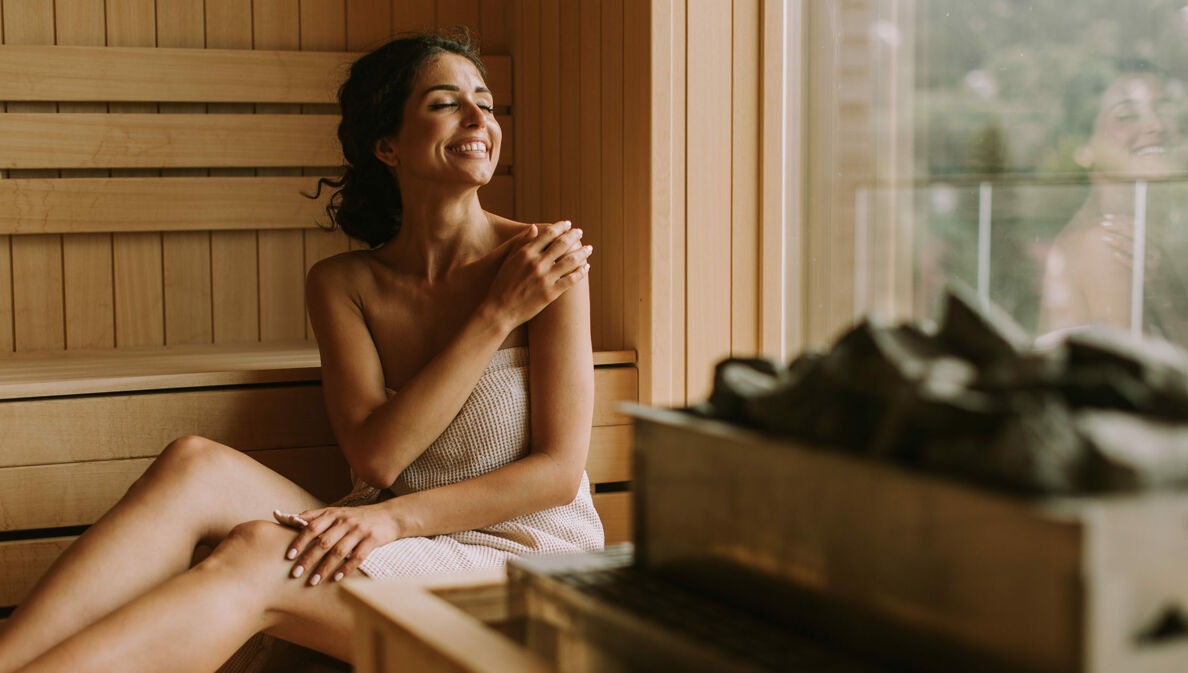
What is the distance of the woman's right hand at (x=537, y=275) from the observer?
A: 215cm

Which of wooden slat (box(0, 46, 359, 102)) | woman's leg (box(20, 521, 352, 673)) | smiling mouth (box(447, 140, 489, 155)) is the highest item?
wooden slat (box(0, 46, 359, 102))

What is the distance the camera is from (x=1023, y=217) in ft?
7.30

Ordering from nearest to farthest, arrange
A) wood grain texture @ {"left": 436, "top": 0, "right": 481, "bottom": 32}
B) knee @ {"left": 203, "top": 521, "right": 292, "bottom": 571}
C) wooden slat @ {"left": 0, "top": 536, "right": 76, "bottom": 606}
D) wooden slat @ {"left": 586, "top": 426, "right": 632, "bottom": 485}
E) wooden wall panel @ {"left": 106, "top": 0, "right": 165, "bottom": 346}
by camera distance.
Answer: knee @ {"left": 203, "top": 521, "right": 292, "bottom": 571}, wooden slat @ {"left": 0, "top": 536, "right": 76, "bottom": 606}, wooden slat @ {"left": 586, "top": 426, "right": 632, "bottom": 485}, wooden wall panel @ {"left": 106, "top": 0, "right": 165, "bottom": 346}, wood grain texture @ {"left": 436, "top": 0, "right": 481, "bottom": 32}

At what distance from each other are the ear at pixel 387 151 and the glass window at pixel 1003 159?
882 mm

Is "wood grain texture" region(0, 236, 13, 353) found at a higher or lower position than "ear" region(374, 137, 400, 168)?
lower

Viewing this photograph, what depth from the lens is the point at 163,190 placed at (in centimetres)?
314

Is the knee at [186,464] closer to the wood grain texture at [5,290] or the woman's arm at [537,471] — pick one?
the woman's arm at [537,471]

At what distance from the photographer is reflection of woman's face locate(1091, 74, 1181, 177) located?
6.49 ft

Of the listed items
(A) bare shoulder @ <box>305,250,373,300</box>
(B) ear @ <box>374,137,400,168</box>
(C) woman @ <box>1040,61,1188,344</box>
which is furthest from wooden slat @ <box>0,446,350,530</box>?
(C) woman @ <box>1040,61,1188,344</box>

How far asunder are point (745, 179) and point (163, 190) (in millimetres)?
1511

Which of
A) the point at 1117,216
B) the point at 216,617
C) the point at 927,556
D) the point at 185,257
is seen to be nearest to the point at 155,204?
the point at 185,257

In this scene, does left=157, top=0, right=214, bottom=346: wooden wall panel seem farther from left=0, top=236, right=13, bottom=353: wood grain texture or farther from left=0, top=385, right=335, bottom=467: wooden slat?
left=0, top=385, right=335, bottom=467: wooden slat

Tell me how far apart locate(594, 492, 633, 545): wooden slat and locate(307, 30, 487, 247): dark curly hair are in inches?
28.8

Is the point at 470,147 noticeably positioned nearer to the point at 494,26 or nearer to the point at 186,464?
the point at 186,464
